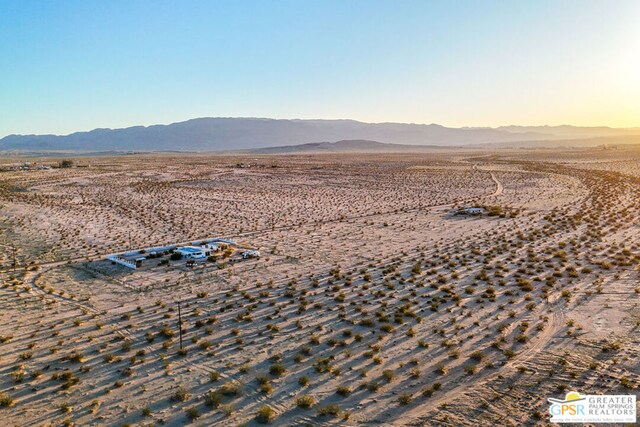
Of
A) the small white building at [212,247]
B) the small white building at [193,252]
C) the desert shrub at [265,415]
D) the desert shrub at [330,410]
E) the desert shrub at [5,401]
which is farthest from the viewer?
the small white building at [212,247]

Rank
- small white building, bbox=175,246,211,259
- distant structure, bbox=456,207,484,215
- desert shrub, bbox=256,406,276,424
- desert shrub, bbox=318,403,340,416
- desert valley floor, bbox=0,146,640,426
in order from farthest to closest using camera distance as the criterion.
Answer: distant structure, bbox=456,207,484,215
small white building, bbox=175,246,211,259
desert valley floor, bbox=0,146,640,426
desert shrub, bbox=318,403,340,416
desert shrub, bbox=256,406,276,424

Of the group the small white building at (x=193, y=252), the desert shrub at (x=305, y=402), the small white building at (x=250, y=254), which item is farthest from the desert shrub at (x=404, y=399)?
the small white building at (x=193, y=252)

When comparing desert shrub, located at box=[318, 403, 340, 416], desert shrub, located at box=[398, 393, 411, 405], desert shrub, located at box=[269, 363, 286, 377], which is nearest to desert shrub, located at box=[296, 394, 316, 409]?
desert shrub, located at box=[318, 403, 340, 416]

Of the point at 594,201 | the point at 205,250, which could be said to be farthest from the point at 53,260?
the point at 594,201

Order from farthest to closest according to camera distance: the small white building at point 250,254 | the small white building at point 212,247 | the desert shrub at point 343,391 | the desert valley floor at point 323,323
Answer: the small white building at point 212,247, the small white building at point 250,254, the desert shrub at point 343,391, the desert valley floor at point 323,323

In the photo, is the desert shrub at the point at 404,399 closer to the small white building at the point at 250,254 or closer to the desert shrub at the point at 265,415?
the desert shrub at the point at 265,415

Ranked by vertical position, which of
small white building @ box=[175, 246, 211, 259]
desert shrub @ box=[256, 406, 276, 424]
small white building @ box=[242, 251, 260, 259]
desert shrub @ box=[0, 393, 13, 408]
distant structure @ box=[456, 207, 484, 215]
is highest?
distant structure @ box=[456, 207, 484, 215]

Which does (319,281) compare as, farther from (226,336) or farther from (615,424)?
(615,424)

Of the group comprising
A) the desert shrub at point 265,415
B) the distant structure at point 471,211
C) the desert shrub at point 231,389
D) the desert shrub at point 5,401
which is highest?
the distant structure at point 471,211

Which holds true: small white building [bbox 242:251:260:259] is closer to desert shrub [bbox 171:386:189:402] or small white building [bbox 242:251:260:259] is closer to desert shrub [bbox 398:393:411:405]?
desert shrub [bbox 171:386:189:402]
